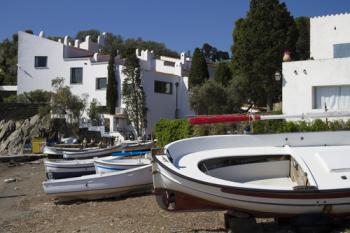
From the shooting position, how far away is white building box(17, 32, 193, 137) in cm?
4422

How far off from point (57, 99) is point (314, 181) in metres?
34.9

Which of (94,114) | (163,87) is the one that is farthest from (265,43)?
(94,114)

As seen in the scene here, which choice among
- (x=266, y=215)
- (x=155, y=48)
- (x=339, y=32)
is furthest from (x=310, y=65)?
(x=155, y=48)

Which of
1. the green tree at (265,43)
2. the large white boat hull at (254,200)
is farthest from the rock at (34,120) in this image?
the large white boat hull at (254,200)

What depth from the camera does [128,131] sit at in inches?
1673

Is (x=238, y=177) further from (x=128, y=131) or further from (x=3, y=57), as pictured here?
(x=3, y=57)

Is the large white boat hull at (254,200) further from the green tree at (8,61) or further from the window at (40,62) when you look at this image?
the green tree at (8,61)

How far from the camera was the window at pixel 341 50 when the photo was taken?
2583cm

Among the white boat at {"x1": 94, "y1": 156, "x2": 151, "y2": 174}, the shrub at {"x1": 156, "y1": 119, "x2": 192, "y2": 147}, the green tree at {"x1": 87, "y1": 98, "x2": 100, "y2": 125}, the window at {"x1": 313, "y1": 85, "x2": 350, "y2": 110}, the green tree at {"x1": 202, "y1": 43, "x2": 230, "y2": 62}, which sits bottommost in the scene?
the white boat at {"x1": 94, "y1": 156, "x2": 151, "y2": 174}

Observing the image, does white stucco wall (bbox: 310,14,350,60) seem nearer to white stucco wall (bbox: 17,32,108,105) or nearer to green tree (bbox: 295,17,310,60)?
green tree (bbox: 295,17,310,60)

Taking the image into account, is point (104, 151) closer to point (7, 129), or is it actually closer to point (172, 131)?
point (172, 131)

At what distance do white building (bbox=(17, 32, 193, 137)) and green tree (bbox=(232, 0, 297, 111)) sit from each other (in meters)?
13.3

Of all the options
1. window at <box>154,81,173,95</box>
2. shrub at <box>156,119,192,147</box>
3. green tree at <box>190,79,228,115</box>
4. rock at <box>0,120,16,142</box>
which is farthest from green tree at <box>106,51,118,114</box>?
shrub at <box>156,119,192,147</box>

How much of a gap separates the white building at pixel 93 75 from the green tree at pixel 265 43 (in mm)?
13272
